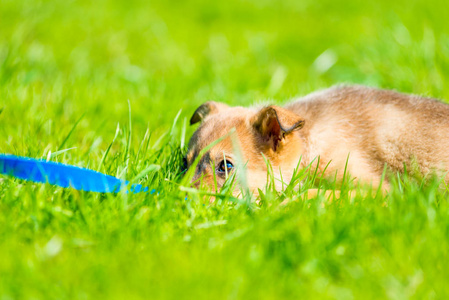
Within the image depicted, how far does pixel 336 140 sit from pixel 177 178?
1.18 m

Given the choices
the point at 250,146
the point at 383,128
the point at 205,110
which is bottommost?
the point at 250,146

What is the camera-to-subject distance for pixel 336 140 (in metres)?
3.38

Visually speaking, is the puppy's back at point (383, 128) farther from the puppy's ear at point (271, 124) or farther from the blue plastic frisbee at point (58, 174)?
the blue plastic frisbee at point (58, 174)

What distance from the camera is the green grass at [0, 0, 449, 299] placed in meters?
1.95

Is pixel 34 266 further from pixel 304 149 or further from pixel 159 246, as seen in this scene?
pixel 304 149

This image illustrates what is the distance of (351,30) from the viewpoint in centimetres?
727

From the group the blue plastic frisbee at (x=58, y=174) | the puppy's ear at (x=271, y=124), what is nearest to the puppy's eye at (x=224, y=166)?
the puppy's ear at (x=271, y=124)

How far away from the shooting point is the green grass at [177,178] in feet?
6.41

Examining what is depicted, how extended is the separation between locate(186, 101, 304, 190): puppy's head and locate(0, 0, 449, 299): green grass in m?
0.23

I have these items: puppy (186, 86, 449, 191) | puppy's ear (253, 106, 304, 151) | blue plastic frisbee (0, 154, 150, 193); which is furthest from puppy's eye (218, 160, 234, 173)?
blue plastic frisbee (0, 154, 150, 193)

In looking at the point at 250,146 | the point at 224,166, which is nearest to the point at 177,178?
the point at 224,166

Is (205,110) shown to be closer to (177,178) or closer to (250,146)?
(250,146)

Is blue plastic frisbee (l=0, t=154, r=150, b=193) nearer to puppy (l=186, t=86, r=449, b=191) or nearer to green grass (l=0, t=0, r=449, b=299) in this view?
green grass (l=0, t=0, r=449, b=299)

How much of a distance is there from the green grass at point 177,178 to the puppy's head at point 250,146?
0.76 ft
